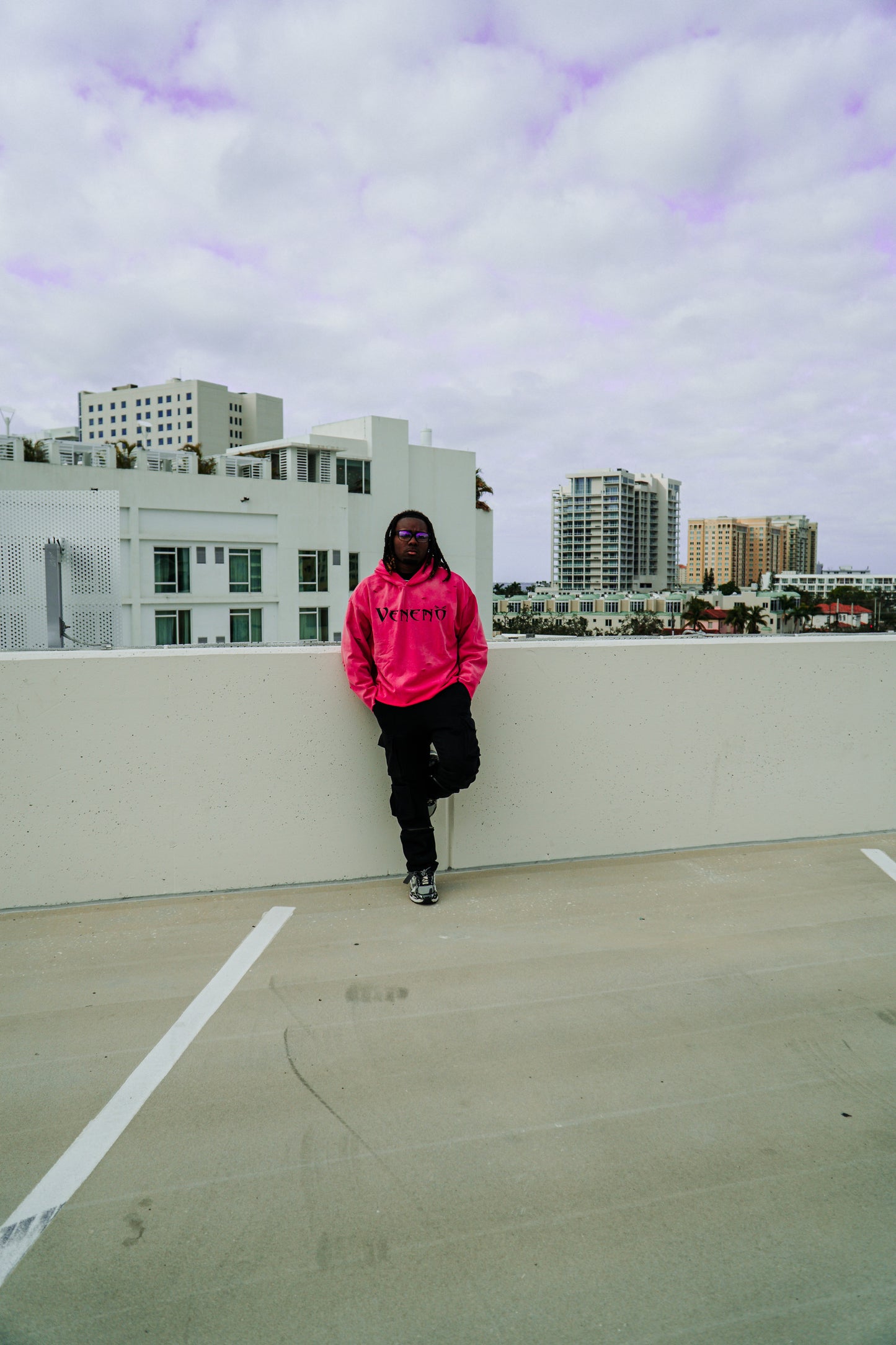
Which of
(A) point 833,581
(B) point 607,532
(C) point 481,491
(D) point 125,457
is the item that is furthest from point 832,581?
(D) point 125,457

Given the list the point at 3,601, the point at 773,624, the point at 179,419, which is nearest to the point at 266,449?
the point at 3,601

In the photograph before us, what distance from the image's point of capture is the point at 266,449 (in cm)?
5684

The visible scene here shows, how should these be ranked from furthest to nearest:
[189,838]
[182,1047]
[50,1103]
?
1. [189,838]
2. [182,1047]
3. [50,1103]

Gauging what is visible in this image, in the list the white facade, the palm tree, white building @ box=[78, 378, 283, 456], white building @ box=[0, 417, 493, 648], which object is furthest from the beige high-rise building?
white building @ box=[0, 417, 493, 648]

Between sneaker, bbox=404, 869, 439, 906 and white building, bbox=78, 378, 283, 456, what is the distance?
12676 centimetres

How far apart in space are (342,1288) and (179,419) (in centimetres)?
14294

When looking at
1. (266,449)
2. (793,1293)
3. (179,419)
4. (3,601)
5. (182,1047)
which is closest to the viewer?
(793,1293)

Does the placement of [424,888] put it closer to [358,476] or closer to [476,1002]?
[476,1002]

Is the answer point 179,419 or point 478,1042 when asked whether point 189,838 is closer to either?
point 478,1042

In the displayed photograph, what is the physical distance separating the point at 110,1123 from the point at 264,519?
173 feet

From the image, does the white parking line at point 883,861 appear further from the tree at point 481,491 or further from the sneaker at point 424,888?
the tree at point 481,491

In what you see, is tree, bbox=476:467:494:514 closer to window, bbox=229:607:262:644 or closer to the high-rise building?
window, bbox=229:607:262:644

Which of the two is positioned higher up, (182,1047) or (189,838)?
(189,838)

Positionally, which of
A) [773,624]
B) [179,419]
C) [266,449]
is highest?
[179,419]
